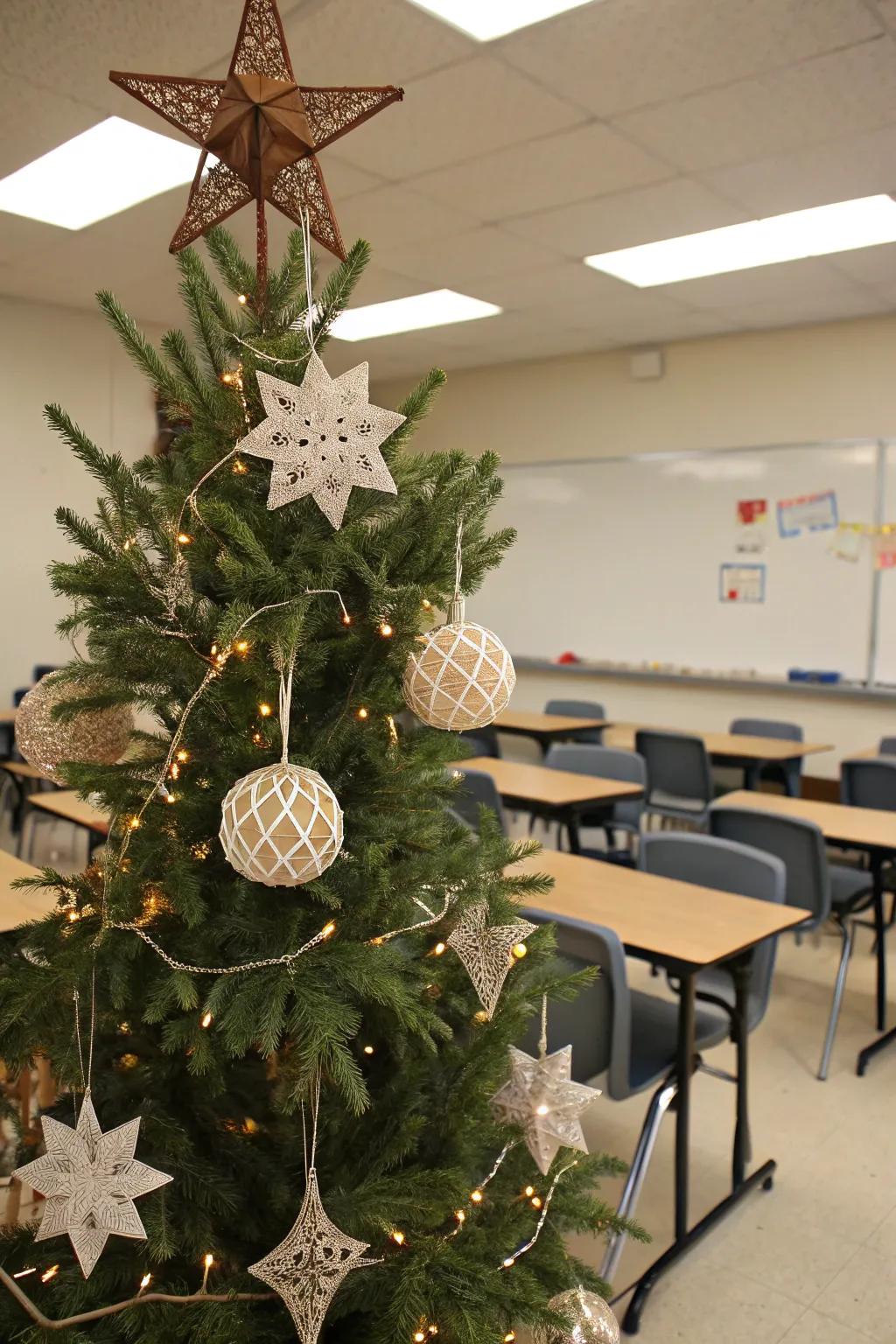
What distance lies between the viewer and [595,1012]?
212cm

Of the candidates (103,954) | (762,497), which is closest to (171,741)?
(103,954)

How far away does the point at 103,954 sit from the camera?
109 cm

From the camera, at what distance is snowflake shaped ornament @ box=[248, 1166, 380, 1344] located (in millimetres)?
1030

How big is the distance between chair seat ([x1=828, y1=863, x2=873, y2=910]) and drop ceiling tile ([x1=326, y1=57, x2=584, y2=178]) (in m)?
2.77

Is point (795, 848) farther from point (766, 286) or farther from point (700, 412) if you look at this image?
point (700, 412)

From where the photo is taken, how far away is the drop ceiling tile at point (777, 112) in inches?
109

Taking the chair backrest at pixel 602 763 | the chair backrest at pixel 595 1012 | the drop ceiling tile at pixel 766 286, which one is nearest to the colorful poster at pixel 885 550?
the drop ceiling tile at pixel 766 286

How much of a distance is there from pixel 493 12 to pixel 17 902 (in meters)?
2.58

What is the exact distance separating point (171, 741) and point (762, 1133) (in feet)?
7.64

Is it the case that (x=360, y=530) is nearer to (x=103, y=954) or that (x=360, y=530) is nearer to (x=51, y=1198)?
(x=103, y=954)

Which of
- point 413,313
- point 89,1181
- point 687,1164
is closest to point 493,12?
point 89,1181

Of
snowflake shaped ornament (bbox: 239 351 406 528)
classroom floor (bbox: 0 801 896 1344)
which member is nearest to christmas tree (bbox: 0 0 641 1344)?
snowflake shaped ornament (bbox: 239 351 406 528)

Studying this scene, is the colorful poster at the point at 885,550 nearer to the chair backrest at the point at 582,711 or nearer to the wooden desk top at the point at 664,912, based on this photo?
the chair backrest at the point at 582,711

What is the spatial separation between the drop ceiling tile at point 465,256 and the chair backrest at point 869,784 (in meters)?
2.68
